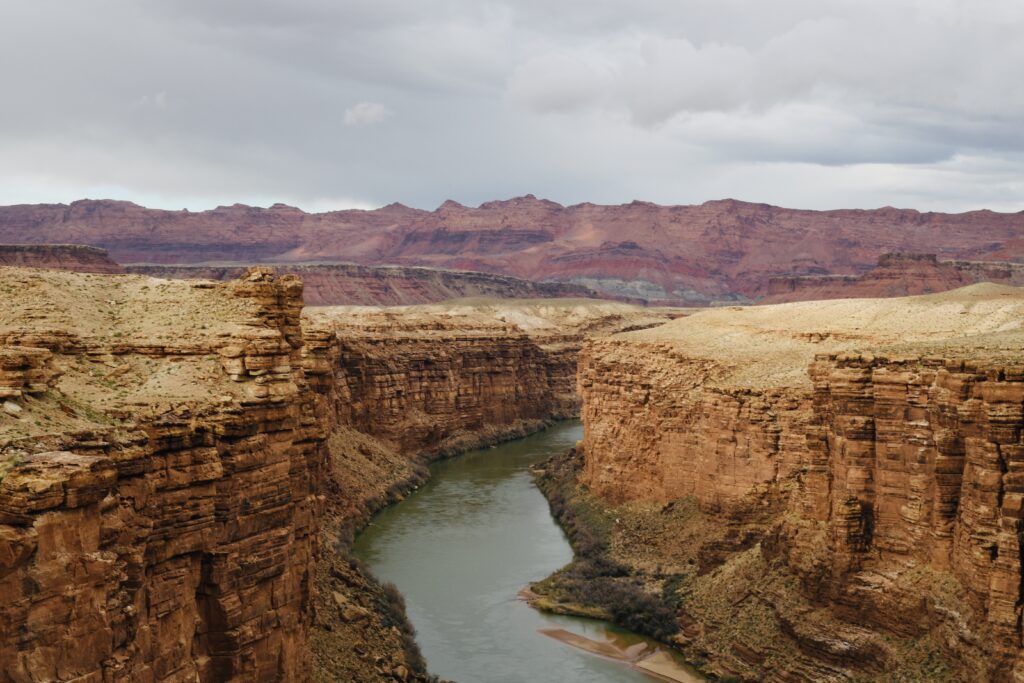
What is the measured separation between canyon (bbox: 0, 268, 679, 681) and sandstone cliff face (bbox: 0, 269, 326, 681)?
3 cm

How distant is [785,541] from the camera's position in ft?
114

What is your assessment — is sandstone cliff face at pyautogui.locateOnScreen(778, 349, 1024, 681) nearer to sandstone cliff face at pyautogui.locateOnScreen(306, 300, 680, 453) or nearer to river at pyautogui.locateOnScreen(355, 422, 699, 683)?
river at pyautogui.locateOnScreen(355, 422, 699, 683)

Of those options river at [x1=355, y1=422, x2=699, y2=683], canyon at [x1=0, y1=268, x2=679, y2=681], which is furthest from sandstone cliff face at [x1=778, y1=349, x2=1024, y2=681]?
canyon at [x1=0, y1=268, x2=679, y2=681]

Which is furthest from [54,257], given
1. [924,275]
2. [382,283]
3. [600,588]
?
[924,275]

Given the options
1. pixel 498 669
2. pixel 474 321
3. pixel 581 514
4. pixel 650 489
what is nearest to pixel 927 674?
pixel 498 669

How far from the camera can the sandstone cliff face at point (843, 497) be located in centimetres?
2638

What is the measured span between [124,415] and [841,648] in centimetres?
2010

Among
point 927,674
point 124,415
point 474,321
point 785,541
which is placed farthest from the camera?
point 474,321

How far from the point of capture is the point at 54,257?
119250 mm

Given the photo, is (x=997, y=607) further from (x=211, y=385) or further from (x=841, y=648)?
(x=211, y=385)

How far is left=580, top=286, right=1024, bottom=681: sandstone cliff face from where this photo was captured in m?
26.4

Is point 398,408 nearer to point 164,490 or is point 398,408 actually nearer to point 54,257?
point 164,490

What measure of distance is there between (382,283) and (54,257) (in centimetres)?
5077

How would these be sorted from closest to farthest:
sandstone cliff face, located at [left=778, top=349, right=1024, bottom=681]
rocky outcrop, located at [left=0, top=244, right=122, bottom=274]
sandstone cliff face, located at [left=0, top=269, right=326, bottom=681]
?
1. sandstone cliff face, located at [left=0, top=269, right=326, bottom=681]
2. sandstone cliff face, located at [left=778, top=349, right=1024, bottom=681]
3. rocky outcrop, located at [left=0, top=244, right=122, bottom=274]
